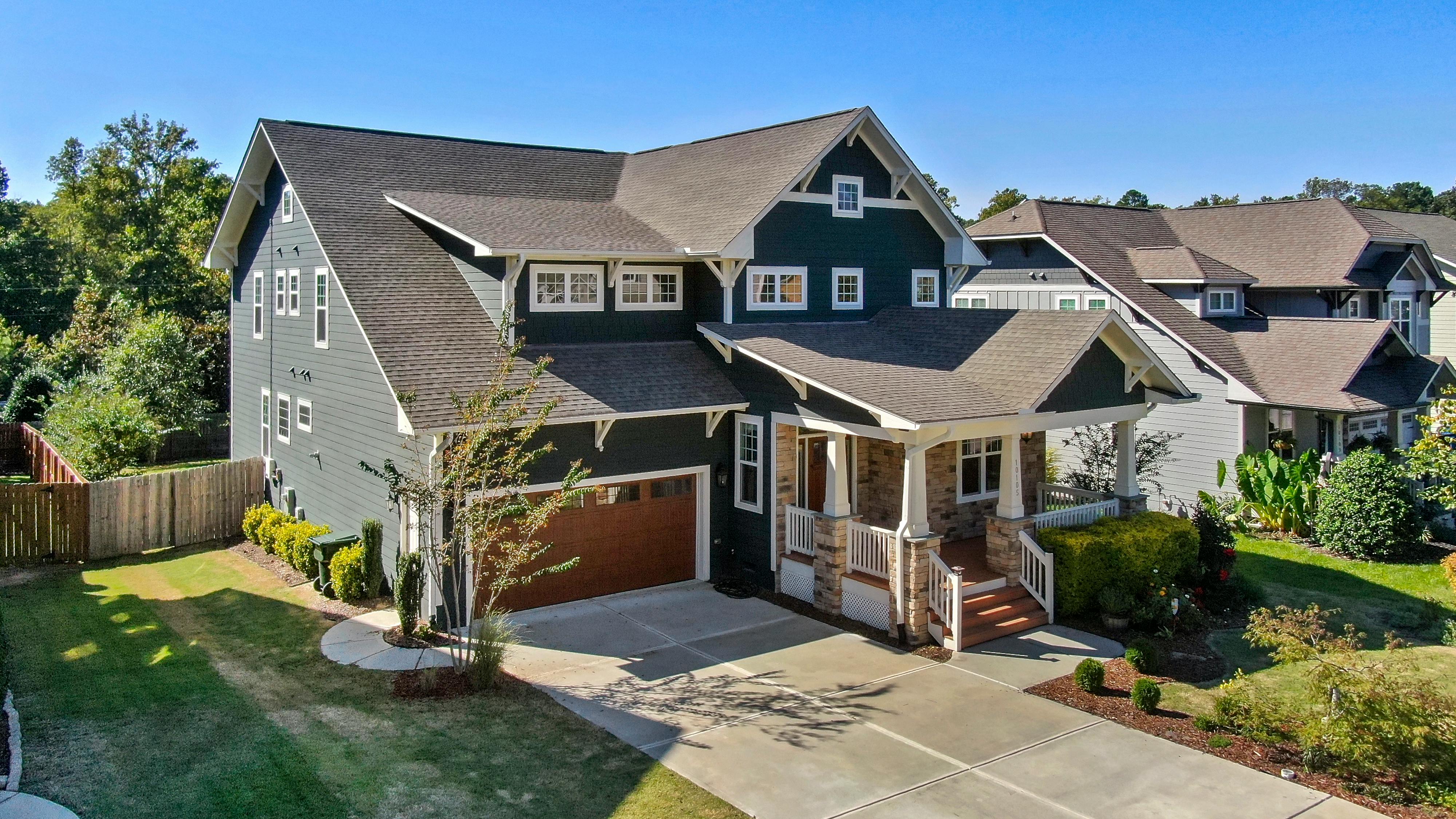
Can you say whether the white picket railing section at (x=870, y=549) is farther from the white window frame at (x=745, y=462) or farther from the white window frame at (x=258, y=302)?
the white window frame at (x=258, y=302)

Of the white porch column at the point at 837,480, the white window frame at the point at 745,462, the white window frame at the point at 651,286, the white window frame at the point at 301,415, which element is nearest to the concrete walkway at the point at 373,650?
the white window frame at the point at 301,415

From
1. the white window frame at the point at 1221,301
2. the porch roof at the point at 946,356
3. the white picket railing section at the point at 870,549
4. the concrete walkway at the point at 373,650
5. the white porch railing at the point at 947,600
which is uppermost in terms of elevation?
the white window frame at the point at 1221,301

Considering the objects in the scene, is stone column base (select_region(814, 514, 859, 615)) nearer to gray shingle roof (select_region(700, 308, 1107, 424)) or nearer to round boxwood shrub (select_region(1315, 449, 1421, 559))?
gray shingle roof (select_region(700, 308, 1107, 424))

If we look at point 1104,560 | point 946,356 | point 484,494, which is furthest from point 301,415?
point 1104,560

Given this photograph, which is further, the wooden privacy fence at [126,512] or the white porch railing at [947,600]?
the wooden privacy fence at [126,512]

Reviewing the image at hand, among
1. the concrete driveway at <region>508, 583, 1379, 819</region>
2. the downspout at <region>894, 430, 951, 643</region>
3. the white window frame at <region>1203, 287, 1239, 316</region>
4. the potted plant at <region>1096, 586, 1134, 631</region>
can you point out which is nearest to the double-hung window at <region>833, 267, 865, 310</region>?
the downspout at <region>894, 430, 951, 643</region>

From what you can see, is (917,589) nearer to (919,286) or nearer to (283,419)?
(919,286)

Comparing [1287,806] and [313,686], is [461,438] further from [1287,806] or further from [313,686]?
[1287,806]
